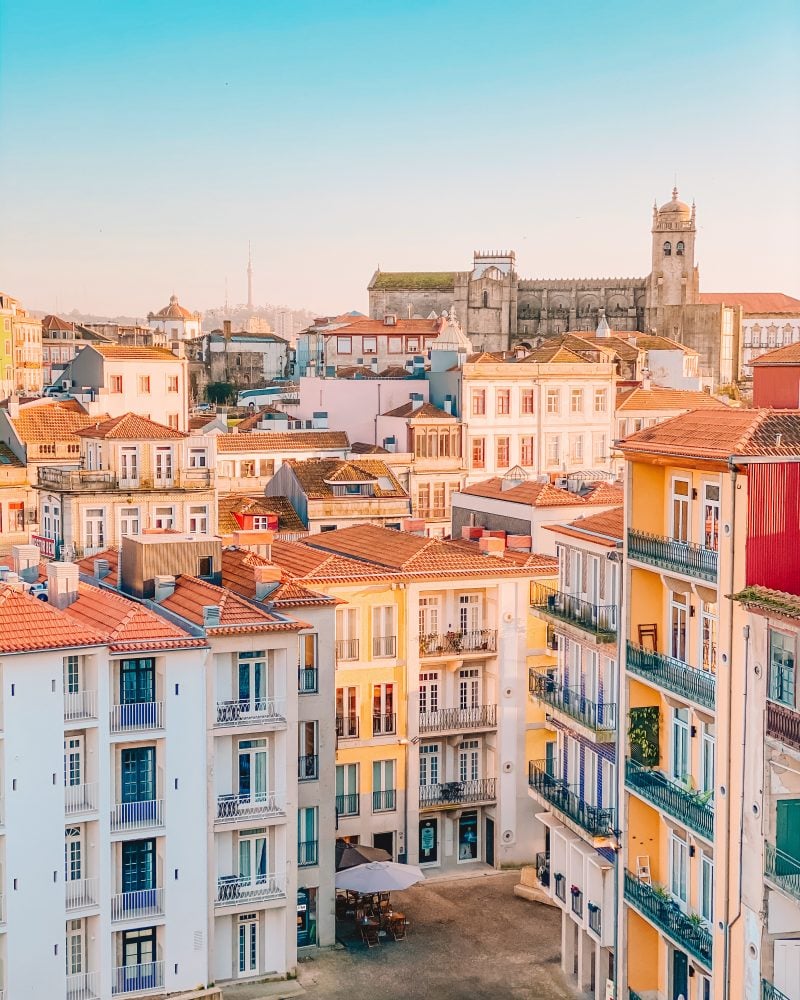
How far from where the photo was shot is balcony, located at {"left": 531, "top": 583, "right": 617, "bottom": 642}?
26.3 meters

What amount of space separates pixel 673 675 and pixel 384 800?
12720 millimetres

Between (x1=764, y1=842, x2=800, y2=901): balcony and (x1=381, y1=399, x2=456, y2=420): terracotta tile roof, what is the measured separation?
39.1 m

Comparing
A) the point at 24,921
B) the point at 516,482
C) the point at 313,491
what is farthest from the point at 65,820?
the point at 313,491

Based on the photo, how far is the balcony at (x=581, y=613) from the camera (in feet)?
86.3

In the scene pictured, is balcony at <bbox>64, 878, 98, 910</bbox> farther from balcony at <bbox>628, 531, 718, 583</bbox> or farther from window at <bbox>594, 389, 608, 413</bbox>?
window at <bbox>594, 389, 608, 413</bbox>

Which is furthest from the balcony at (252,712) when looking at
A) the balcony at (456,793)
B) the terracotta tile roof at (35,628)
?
the balcony at (456,793)

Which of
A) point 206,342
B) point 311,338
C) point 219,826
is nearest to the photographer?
point 219,826

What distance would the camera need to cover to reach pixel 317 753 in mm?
30641

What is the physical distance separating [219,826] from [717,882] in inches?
371

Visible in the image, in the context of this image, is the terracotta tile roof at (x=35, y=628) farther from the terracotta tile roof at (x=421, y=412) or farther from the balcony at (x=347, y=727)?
the terracotta tile roof at (x=421, y=412)

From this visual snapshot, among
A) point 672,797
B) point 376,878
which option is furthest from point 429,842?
point 672,797

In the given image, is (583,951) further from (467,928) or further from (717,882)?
(717,882)

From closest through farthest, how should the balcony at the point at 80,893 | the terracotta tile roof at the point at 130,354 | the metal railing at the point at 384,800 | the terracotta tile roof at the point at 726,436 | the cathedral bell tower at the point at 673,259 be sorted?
the terracotta tile roof at the point at 726,436
the balcony at the point at 80,893
the metal railing at the point at 384,800
the terracotta tile roof at the point at 130,354
the cathedral bell tower at the point at 673,259

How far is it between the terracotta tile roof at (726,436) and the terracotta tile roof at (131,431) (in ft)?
75.6
